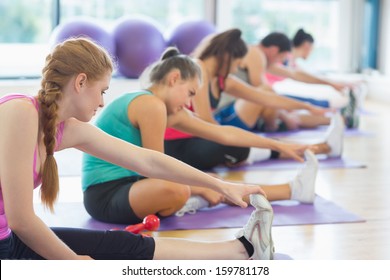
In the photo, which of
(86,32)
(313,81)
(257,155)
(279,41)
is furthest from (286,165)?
(86,32)

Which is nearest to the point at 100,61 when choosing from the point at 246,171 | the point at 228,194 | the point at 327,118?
the point at 228,194

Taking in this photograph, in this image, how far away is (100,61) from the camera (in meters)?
1.63

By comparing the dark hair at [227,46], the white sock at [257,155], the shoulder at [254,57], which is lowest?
the white sock at [257,155]

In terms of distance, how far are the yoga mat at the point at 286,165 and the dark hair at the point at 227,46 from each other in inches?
24.6

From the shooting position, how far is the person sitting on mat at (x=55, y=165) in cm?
153

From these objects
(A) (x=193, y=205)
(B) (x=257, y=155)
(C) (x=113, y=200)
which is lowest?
(B) (x=257, y=155)

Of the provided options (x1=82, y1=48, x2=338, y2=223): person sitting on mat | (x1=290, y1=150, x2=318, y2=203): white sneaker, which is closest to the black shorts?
(x1=82, y1=48, x2=338, y2=223): person sitting on mat

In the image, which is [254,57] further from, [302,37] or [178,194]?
[178,194]

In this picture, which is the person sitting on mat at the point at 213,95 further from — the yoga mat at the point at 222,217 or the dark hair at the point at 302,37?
the dark hair at the point at 302,37

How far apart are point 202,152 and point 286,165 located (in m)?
0.61

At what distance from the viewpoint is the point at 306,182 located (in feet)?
9.25

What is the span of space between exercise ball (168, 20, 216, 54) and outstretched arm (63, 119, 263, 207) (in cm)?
410

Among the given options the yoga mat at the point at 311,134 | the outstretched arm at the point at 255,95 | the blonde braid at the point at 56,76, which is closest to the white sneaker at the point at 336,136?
the outstretched arm at the point at 255,95

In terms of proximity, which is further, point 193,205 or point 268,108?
point 268,108
